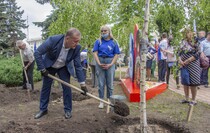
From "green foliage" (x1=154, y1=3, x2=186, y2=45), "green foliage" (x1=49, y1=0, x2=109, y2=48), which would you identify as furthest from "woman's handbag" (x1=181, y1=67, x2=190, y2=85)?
"green foliage" (x1=49, y1=0, x2=109, y2=48)

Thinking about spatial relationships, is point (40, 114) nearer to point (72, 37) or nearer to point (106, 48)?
point (72, 37)

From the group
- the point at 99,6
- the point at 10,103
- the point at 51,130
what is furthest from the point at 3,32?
the point at 51,130

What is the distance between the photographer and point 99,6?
451 inches

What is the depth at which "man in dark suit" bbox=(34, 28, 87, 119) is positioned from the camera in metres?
5.11

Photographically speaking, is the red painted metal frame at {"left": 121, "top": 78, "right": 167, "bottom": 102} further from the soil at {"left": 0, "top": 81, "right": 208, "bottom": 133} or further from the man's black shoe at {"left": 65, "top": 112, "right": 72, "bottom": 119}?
the man's black shoe at {"left": 65, "top": 112, "right": 72, "bottom": 119}

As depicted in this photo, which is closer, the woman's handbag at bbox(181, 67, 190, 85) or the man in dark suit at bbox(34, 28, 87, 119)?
the man in dark suit at bbox(34, 28, 87, 119)

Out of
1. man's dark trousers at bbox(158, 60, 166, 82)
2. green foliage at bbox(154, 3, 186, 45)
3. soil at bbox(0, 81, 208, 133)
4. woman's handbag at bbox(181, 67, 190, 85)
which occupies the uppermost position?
green foliage at bbox(154, 3, 186, 45)

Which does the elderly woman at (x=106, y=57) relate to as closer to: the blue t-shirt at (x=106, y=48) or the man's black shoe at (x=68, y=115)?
the blue t-shirt at (x=106, y=48)

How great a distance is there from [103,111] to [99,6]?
21.0 feet

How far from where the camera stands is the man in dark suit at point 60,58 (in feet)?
16.8

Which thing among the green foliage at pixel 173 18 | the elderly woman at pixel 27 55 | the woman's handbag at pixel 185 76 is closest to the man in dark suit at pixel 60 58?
the green foliage at pixel 173 18

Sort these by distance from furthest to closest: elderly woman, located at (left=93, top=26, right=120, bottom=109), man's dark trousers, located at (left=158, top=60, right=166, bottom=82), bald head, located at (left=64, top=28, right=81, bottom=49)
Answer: man's dark trousers, located at (left=158, top=60, right=166, bottom=82) < elderly woman, located at (left=93, top=26, right=120, bottom=109) < bald head, located at (left=64, top=28, right=81, bottom=49)

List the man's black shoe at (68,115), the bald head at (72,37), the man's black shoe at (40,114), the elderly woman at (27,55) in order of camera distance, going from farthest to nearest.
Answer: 1. the elderly woman at (27,55)
2. the man's black shoe at (40,114)
3. the man's black shoe at (68,115)
4. the bald head at (72,37)

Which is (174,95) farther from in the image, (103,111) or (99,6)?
(99,6)
